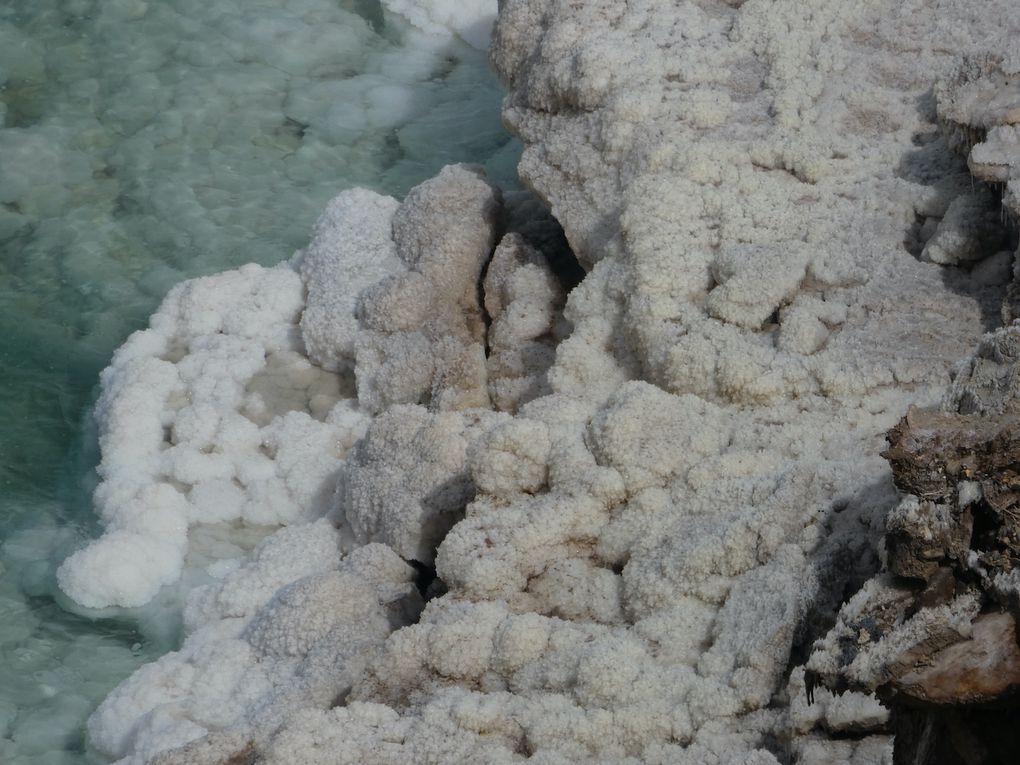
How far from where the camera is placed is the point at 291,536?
4465 millimetres

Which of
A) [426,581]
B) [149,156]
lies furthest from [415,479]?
[149,156]

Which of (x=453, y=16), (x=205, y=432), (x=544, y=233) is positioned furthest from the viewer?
(x=453, y=16)

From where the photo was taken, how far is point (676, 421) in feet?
12.4

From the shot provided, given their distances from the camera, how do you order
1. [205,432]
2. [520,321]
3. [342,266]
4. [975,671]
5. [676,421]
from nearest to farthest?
[975,671]
[676,421]
[520,321]
[205,432]
[342,266]

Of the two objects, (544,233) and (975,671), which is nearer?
(975,671)

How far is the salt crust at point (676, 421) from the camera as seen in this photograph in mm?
3178

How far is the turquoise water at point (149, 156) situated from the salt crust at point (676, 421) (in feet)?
4.00

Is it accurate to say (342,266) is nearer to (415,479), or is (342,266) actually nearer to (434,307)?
(434,307)

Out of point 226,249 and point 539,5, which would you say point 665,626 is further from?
point 226,249

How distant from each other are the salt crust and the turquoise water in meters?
1.22

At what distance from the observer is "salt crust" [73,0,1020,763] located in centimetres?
318

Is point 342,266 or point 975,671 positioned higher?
point 975,671

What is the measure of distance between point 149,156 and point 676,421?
3.61 m

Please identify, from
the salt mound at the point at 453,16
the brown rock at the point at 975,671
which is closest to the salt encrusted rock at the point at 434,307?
the salt mound at the point at 453,16
